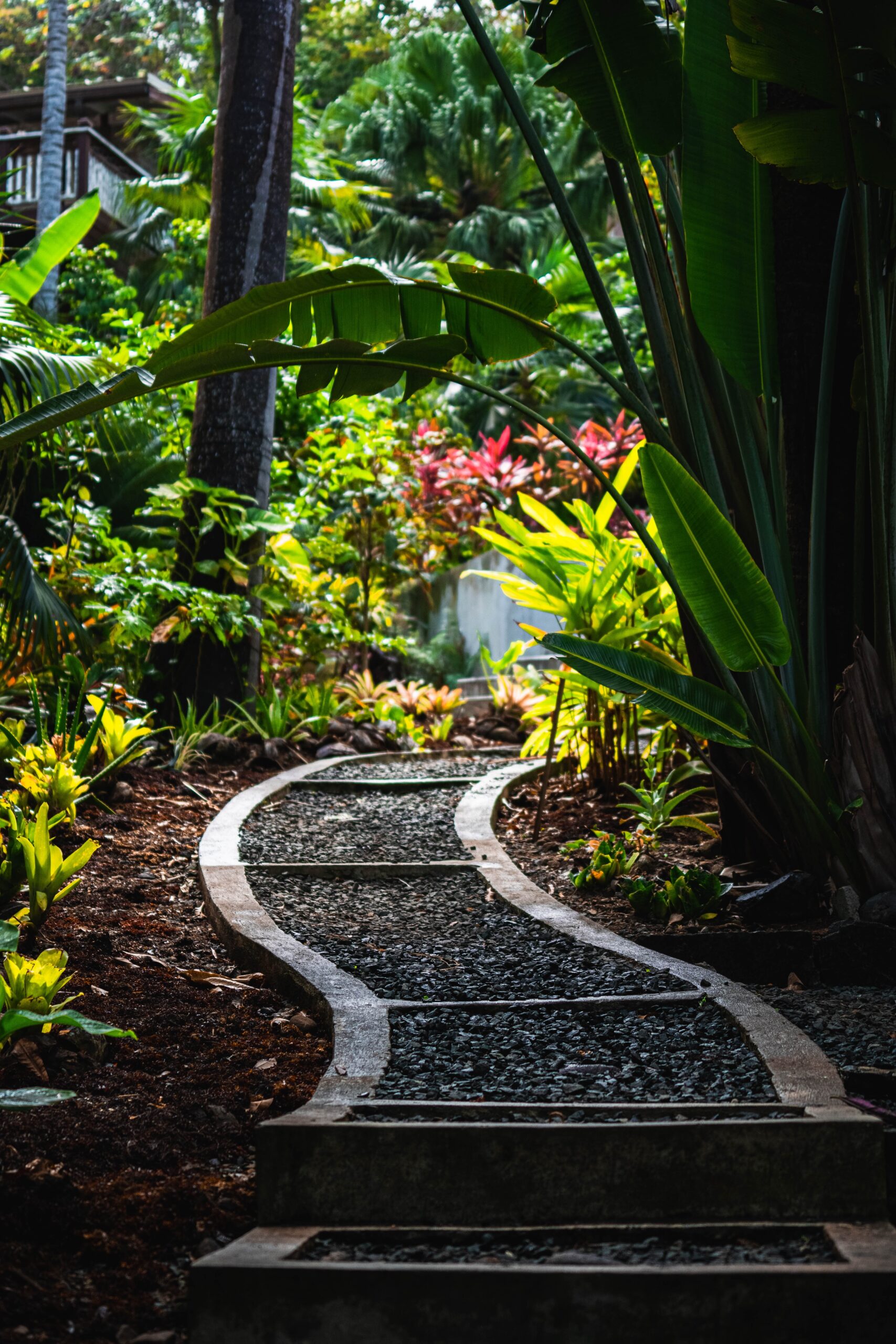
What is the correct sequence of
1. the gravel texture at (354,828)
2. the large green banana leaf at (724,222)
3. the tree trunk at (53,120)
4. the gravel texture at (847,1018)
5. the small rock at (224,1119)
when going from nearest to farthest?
the small rock at (224,1119)
the gravel texture at (847,1018)
the large green banana leaf at (724,222)
the gravel texture at (354,828)
the tree trunk at (53,120)

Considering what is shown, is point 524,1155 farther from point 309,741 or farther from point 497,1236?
point 309,741

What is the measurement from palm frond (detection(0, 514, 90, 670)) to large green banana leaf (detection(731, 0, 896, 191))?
3081mm

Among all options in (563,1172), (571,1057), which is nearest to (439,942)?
(571,1057)

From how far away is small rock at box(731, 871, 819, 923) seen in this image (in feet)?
9.69

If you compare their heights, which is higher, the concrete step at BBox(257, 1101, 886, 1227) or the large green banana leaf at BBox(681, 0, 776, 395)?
the large green banana leaf at BBox(681, 0, 776, 395)

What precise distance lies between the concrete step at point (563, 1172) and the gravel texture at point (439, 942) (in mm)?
755

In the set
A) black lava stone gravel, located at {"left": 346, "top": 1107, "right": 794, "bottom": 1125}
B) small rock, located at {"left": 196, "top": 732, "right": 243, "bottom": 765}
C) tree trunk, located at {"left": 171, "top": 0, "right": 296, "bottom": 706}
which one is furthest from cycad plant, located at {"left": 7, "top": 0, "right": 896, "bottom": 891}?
tree trunk, located at {"left": 171, "top": 0, "right": 296, "bottom": 706}

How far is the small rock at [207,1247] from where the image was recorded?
5.20ft

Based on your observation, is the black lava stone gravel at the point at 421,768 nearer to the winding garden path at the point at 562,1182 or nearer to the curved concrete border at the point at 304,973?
the curved concrete border at the point at 304,973

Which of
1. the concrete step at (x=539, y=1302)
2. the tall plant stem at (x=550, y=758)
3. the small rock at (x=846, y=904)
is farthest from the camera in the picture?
the tall plant stem at (x=550, y=758)

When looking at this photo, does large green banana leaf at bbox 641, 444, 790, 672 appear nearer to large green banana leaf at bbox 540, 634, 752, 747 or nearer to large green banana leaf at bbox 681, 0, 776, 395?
large green banana leaf at bbox 540, 634, 752, 747

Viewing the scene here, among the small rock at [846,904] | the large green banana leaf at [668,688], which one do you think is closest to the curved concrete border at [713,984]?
the small rock at [846,904]

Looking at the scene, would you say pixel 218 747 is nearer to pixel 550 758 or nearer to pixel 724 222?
pixel 550 758

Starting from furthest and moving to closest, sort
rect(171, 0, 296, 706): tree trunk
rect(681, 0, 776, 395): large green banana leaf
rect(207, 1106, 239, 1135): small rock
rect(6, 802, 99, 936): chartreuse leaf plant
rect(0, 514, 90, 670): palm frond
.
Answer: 1. rect(171, 0, 296, 706): tree trunk
2. rect(0, 514, 90, 670): palm frond
3. rect(681, 0, 776, 395): large green banana leaf
4. rect(6, 802, 99, 936): chartreuse leaf plant
5. rect(207, 1106, 239, 1135): small rock
